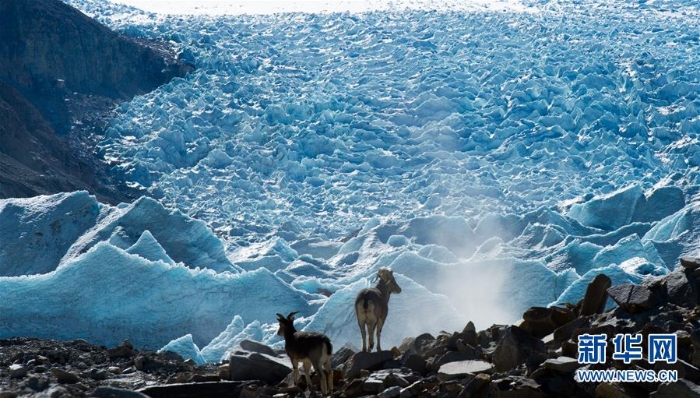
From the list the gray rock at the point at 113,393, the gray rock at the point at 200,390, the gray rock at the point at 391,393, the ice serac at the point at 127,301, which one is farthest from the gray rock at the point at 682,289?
the ice serac at the point at 127,301

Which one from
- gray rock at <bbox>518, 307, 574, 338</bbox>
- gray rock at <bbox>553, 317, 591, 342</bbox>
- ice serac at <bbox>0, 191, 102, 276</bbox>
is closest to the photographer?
gray rock at <bbox>553, 317, 591, 342</bbox>

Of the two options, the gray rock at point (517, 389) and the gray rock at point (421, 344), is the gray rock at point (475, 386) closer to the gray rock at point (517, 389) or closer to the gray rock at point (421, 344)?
the gray rock at point (517, 389)

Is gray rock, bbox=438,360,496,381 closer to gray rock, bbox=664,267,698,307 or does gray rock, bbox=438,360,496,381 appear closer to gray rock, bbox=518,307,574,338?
gray rock, bbox=518,307,574,338

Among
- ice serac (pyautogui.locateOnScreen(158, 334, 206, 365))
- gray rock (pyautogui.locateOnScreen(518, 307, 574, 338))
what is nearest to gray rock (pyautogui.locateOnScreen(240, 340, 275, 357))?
gray rock (pyautogui.locateOnScreen(518, 307, 574, 338))

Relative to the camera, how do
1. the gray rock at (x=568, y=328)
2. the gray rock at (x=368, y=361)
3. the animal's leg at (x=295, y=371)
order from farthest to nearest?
the gray rock at (x=368, y=361) → the gray rock at (x=568, y=328) → the animal's leg at (x=295, y=371)

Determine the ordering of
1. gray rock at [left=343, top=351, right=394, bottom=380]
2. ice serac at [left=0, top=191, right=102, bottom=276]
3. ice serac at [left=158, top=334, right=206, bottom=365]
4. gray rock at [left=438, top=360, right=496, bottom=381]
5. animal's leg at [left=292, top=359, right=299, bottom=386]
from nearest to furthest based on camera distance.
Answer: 1. gray rock at [left=438, top=360, right=496, bottom=381]
2. animal's leg at [left=292, top=359, right=299, bottom=386]
3. gray rock at [left=343, top=351, right=394, bottom=380]
4. ice serac at [left=158, top=334, right=206, bottom=365]
5. ice serac at [left=0, top=191, right=102, bottom=276]

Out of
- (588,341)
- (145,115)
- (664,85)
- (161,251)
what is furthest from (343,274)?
(664,85)
